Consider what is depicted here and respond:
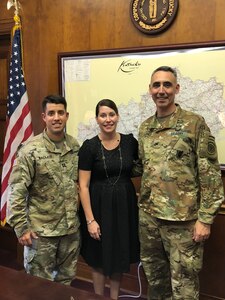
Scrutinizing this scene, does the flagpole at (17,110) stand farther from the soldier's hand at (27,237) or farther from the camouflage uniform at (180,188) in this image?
the camouflage uniform at (180,188)

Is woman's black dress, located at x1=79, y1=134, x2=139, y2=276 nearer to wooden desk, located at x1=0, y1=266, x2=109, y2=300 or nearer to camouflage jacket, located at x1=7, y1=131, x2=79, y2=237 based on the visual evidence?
camouflage jacket, located at x1=7, y1=131, x2=79, y2=237

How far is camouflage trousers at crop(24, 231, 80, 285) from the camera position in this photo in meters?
1.85

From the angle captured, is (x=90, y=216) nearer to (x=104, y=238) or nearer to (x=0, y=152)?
(x=104, y=238)

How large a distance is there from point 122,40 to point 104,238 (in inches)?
55.9

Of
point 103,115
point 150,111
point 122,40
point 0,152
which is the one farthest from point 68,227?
point 0,152

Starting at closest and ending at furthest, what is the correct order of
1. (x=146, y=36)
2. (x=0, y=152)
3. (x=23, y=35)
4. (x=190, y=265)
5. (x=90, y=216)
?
1. (x=190, y=265)
2. (x=90, y=216)
3. (x=146, y=36)
4. (x=23, y=35)
5. (x=0, y=152)

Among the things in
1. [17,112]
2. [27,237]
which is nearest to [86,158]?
[27,237]

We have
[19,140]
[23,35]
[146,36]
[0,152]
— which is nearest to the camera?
[146,36]

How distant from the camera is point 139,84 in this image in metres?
2.43

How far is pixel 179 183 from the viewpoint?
1.78 meters

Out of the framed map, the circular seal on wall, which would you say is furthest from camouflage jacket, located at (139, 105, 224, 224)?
the circular seal on wall

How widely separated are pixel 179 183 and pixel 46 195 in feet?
2.38

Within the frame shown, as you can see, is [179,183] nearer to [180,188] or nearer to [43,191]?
[180,188]

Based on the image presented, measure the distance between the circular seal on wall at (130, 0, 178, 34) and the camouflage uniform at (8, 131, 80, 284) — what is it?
41.5 inches
